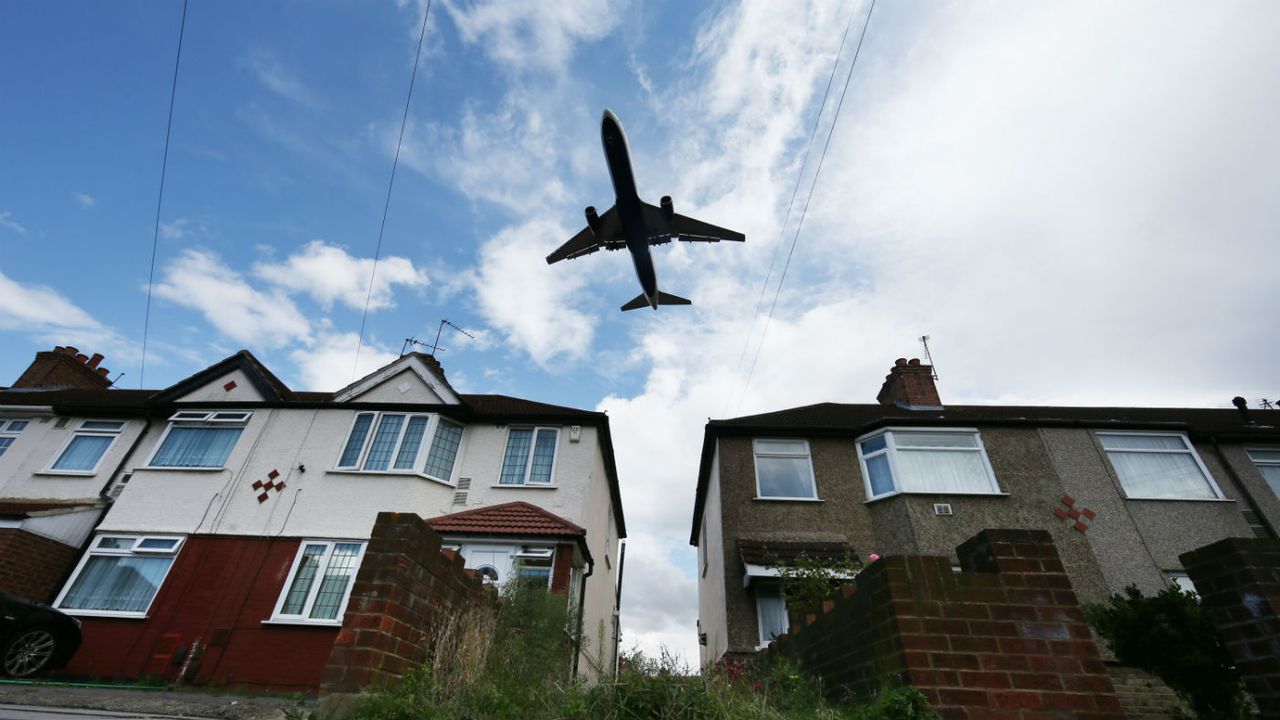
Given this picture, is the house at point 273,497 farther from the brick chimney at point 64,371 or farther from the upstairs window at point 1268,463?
the upstairs window at point 1268,463

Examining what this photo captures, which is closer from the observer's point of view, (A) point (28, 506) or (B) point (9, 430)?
(A) point (28, 506)

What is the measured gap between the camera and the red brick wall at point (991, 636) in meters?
2.33

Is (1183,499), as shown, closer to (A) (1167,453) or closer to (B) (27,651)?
(A) (1167,453)

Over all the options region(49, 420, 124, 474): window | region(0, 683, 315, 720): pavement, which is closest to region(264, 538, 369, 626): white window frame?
region(0, 683, 315, 720): pavement

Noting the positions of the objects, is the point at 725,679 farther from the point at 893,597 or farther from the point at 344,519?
the point at 344,519

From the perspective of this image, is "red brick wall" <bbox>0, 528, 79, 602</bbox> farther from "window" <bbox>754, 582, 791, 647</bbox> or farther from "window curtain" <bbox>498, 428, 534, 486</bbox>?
"window" <bbox>754, 582, 791, 647</bbox>

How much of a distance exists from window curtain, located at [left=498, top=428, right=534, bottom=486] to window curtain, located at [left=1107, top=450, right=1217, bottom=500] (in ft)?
43.7

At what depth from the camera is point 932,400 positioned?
15.3 meters

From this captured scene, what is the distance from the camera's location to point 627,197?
1237 cm

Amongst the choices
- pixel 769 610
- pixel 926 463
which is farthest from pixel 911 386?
pixel 769 610

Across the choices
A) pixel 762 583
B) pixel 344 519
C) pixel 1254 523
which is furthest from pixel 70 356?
pixel 1254 523

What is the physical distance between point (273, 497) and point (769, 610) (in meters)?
10.8

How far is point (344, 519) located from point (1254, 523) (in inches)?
757

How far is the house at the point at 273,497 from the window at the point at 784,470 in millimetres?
3968
